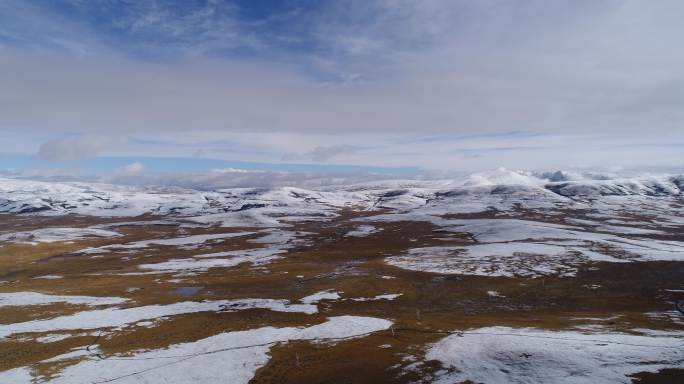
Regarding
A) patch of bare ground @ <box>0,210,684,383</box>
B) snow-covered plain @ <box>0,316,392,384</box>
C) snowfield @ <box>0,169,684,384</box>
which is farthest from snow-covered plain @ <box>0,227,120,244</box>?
snow-covered plain @ <box>0,316,392,384</box>

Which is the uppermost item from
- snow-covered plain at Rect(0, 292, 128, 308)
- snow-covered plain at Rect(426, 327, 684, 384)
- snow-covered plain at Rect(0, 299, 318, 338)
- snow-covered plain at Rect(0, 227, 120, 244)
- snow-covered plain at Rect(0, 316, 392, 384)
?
snow-covered plain at Rect(426, 327, 684, 384)

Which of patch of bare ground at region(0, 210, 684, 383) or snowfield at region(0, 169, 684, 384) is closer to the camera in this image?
snowfield at region(0, 169, 684, 384)

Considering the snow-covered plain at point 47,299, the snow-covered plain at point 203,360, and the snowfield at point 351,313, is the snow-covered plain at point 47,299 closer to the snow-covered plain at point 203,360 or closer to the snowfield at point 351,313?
the snowfield at point 351,313

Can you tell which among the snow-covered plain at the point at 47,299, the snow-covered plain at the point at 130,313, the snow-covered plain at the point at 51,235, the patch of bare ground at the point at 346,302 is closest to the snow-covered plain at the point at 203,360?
the patch of bare ground at the point at 346,302

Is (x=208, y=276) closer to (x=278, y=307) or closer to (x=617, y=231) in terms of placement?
(x=278, y=307)

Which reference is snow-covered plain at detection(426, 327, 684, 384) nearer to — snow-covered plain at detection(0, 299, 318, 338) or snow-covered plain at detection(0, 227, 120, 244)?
snow-covered plain at detection(0, 299, 318, 338)

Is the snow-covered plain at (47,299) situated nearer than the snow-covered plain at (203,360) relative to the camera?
No

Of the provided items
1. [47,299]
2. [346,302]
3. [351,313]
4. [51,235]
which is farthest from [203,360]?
[51,235]

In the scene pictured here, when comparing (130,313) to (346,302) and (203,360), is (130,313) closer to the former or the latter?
(203,360)

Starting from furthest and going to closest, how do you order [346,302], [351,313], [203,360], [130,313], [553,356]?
[346,302] → [130,313] → [351,313] → [203,360] → [553,356]

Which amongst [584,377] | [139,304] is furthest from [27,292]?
[584,377]

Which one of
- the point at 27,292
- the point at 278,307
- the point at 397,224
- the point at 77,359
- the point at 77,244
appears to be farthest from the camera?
the point at 397,224
